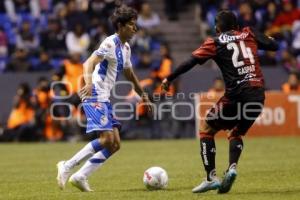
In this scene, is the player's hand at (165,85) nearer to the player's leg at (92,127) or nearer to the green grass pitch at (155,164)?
the player's leg at (92,127)

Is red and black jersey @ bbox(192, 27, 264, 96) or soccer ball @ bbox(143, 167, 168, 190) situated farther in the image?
soccer ball @ bbox(143, 167, 168, 190)

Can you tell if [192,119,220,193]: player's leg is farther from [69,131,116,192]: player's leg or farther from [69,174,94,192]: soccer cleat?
[69,174,94,192]: soccer cleat

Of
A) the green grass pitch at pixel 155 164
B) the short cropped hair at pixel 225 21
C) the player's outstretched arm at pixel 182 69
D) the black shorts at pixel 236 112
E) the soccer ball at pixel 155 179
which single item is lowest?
the green grass pitch at pixel 155 164

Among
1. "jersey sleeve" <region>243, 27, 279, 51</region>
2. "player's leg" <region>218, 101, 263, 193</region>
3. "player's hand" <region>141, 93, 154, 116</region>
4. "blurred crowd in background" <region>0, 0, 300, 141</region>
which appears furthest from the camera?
"blurred crowd in background" <region>0, 0, 300, 141</region>

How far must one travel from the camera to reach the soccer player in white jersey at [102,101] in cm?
1011

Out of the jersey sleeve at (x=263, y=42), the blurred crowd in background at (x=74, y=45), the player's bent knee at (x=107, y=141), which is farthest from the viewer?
the blurred crowd in background at (x=74, y=45)

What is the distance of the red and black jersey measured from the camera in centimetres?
975

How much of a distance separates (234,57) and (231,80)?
27cm

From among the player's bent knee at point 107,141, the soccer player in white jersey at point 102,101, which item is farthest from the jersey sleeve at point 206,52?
the player's bent knee at point 107,141

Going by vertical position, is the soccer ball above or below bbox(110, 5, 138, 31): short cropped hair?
below

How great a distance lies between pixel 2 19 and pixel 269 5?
7992 millimetres

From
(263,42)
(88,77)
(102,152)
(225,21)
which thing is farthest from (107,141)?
(263,42)

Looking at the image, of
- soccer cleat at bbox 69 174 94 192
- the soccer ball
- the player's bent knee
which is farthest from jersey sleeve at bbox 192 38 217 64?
soccer cleat at bbox 69 174 94 192

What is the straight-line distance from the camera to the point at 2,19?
2488 cm
